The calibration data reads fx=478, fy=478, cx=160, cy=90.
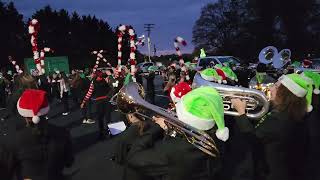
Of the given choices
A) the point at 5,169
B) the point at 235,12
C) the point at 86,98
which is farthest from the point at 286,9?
the point at 5,169

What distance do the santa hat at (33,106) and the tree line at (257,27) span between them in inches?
1782

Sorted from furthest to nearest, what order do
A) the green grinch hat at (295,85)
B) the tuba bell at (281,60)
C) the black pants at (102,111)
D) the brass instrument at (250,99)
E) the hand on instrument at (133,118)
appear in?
the tuba bell at (281,60), the black pants at (102,111), the brass instrument at (250,99), the hand on instrument at (133,118), the green grinch hat at (295,85)

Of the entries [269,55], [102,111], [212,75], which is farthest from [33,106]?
[269,55]

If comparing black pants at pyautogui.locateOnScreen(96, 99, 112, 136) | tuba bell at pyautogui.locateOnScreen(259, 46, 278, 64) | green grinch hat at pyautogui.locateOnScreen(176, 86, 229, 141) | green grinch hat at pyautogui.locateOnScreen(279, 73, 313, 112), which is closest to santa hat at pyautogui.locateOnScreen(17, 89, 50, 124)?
green grinch hat at pyautogui.locateOnScreen(176, 86, 229, 141)

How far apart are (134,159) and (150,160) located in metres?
0.11

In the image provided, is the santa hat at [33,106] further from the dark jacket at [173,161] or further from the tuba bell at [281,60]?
the tuba bell at [281,60]

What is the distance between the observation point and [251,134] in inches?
143

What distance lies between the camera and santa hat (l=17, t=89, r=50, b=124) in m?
3.50

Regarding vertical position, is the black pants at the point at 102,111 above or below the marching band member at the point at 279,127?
below

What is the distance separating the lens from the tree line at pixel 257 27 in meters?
48.7

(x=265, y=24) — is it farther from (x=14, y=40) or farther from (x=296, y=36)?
(x=14, y=40)

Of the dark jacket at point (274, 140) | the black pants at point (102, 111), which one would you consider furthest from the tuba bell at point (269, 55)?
the dark jacket at point (274, 140)

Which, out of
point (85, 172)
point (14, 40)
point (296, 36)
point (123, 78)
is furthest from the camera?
point (296, 36)

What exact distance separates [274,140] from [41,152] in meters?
1.70
